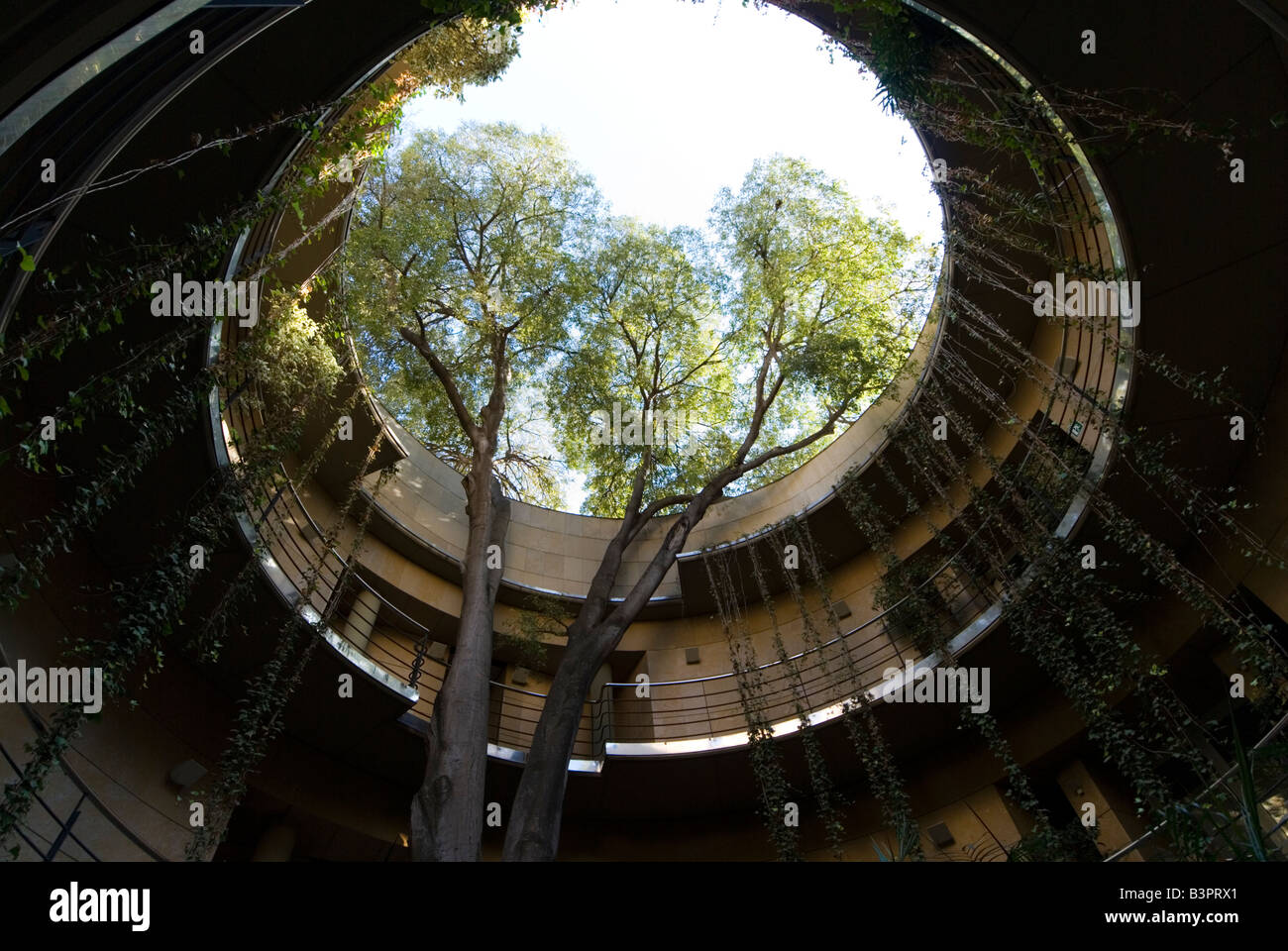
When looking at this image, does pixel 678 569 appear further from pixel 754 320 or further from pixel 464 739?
pixel 464 739

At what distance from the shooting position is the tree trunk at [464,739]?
18.7ft

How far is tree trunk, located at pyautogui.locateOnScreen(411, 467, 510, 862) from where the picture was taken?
224 inches

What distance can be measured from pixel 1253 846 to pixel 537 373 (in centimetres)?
993

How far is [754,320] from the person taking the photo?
1184 cm

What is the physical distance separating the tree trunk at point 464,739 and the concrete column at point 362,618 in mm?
3773

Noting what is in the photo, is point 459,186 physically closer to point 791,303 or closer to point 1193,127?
point 791,303

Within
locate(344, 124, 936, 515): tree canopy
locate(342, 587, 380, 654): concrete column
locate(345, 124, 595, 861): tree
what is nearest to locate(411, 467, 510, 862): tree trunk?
locate(345, 124, 595, 861): tree

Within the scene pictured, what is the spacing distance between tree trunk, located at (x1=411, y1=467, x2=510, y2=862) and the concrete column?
377 centimetres

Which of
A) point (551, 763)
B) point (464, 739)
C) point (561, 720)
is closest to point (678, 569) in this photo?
point (561, 720)

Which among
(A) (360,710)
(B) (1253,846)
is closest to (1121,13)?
(B) (1253,846)

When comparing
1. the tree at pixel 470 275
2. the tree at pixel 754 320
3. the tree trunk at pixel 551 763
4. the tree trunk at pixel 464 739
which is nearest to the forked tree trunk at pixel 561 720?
the tree trunk at pixel 551 763

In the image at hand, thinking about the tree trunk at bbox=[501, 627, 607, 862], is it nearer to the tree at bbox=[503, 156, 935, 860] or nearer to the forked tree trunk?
the forked tree trunk

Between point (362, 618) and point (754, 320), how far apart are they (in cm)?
724

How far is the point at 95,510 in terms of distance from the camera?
18.2 ft
